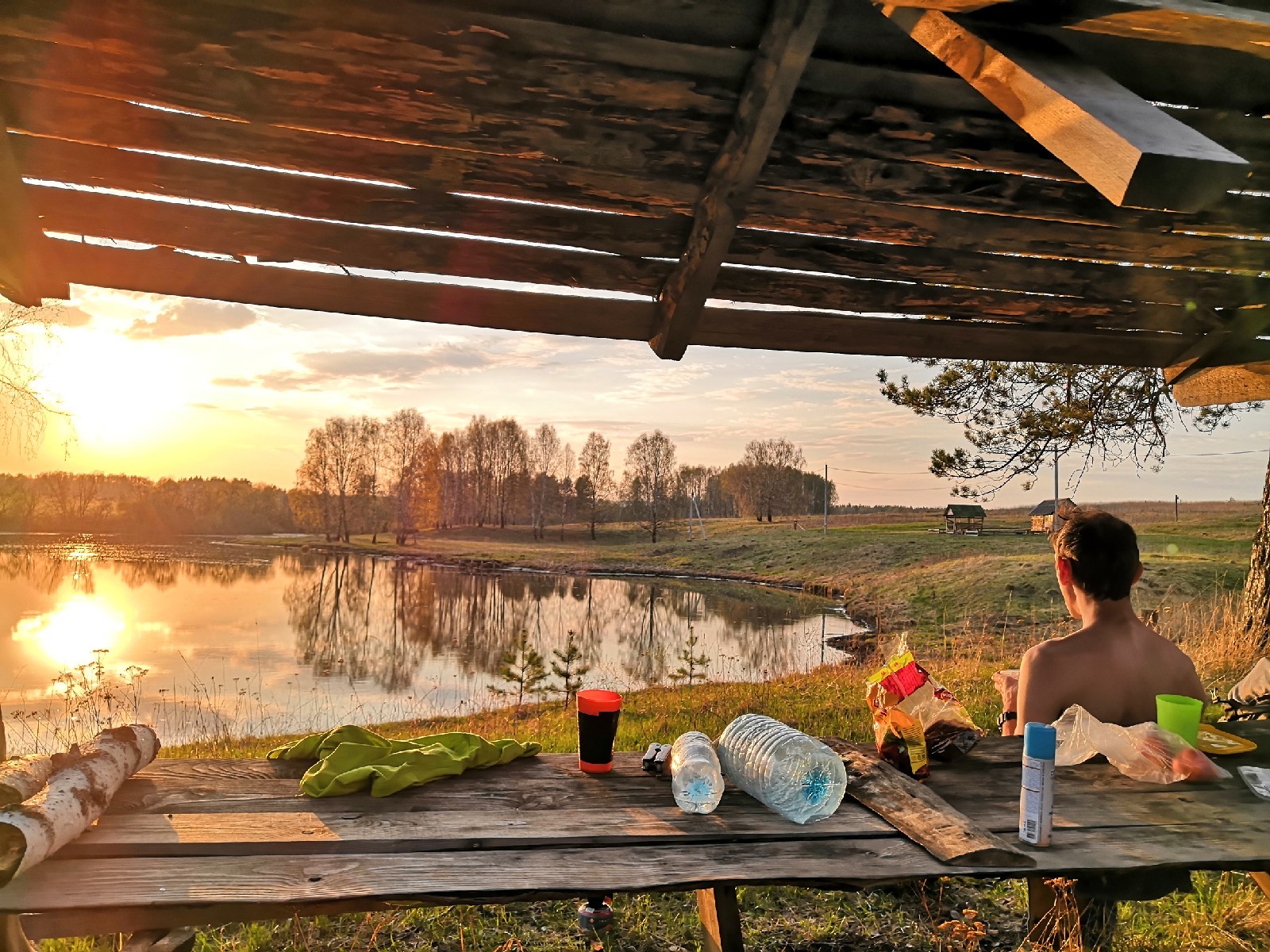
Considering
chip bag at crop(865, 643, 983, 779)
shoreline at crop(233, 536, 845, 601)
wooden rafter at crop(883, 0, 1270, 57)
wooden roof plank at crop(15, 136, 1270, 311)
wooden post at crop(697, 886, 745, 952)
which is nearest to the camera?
wooden rafter at crop(883, 0, 1270, 57)

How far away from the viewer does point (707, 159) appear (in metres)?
2.61

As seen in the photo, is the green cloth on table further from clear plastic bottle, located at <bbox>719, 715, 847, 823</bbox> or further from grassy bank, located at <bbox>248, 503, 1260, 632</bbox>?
grassy bank, located at <bbox>248, 503, 1260, 632</bbox>

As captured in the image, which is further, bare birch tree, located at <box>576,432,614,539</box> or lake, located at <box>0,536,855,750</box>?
bare birch tree, located at <box>576,432,614,539</box>

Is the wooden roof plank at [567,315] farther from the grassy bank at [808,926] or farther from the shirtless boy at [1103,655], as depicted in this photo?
the grassy bank at [808,926]

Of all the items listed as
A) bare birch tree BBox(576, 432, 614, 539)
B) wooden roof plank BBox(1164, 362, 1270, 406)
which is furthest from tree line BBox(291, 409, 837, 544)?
wooden roof plank BBox(1164, 362, 1270, 406)

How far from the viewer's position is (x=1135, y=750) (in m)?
2.98

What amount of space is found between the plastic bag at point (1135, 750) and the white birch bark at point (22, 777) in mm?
3191

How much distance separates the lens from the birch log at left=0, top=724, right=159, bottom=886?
75.5 inches

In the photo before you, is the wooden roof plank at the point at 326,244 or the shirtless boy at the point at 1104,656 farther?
the shirtless boy at the point at 1104,656

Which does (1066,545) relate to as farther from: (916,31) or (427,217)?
(427,217)

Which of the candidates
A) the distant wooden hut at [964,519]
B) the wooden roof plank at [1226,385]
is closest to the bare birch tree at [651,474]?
the distant wooden hut at [964,519]

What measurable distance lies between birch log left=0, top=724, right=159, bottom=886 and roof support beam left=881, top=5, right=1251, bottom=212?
9.30ft

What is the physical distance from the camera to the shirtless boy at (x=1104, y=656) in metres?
3.12

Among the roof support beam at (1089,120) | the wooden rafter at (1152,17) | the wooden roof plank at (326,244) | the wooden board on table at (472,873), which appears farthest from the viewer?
the wooden roof plank at (326,244)
